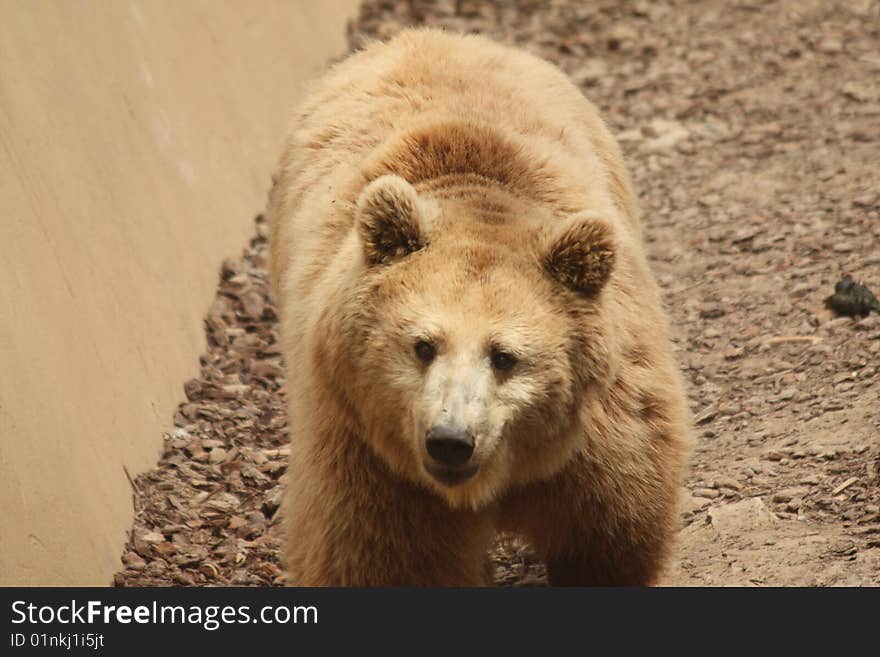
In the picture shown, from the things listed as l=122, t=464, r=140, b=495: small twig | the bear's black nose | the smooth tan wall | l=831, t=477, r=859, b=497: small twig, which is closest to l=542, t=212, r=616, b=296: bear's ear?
the bear's black nose

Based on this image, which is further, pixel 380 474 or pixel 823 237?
pixel 823 237

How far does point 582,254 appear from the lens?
5.26 m

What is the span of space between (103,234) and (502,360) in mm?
3176

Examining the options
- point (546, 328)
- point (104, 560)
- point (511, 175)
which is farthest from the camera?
point (104, 560)

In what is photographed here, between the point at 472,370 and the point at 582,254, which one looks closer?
the point at 472,370

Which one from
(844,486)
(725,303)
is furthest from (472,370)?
(725,303)

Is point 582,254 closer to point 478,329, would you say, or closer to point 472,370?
point 478,329

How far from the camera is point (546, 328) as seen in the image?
5.14 meters

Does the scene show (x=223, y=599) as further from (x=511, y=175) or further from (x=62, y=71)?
(x=62, y=71)

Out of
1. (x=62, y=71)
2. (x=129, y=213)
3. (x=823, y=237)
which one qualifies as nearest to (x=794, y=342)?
(x=823, y=237)

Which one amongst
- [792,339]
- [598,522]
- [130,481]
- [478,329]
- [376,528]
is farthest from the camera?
[792,339]

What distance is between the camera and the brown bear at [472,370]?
5.06 metres

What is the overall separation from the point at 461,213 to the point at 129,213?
3.01 m

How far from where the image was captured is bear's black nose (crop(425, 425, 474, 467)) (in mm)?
4695
